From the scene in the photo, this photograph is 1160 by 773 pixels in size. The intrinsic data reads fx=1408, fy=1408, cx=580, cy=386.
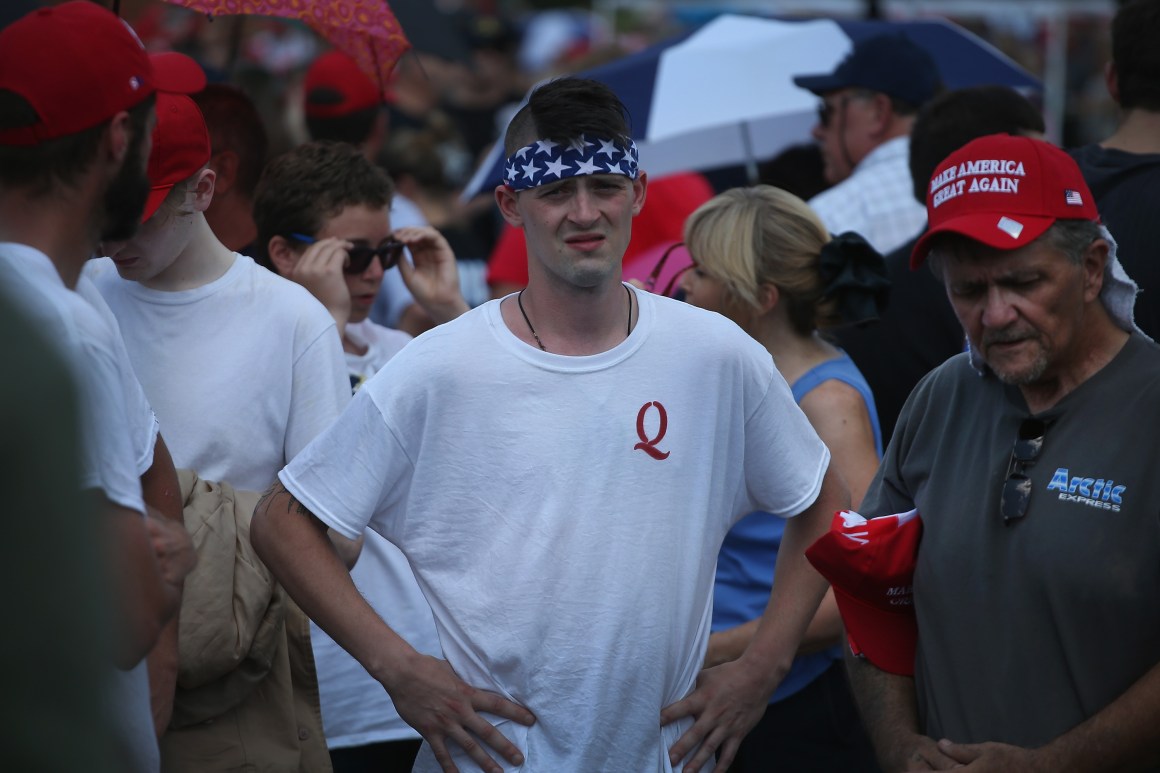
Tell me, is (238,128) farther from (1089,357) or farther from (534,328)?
(1089,357)

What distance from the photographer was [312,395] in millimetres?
3582

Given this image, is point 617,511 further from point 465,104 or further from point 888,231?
point 465,104

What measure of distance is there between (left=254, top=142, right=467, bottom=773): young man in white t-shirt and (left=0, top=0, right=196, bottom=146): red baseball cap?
1.72 metres

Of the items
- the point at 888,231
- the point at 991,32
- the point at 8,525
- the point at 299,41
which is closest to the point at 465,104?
the point at 299,41

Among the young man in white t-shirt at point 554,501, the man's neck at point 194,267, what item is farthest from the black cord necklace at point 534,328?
the man's neck at point 194,267

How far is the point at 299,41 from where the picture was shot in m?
16.9

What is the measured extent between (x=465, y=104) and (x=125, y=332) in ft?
33.3

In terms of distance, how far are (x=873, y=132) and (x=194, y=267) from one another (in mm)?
3783

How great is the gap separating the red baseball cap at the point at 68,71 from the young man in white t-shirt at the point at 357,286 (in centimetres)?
172

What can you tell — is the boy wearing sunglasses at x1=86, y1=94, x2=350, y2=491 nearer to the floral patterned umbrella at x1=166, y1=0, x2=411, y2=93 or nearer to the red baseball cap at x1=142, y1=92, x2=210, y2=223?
the red baseball cap at x1=142, y1=92, x2=210, y2=223

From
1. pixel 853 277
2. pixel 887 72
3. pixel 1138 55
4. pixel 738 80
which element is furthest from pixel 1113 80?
pixel 738 80

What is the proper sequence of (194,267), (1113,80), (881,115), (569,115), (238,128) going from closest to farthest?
1. (569,115)
2. (194,267)
3. (238,128)
4. (1113,80)
5. (881,115)

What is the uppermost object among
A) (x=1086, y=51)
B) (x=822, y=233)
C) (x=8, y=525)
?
(x=8, y=525)

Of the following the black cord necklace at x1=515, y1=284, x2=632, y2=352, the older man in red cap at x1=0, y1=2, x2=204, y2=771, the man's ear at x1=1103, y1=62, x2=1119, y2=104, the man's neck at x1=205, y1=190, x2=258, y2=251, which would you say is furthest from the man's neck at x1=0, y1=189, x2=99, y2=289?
the man's ear at x1=1103, y1=62, x2=1119, y2=104
